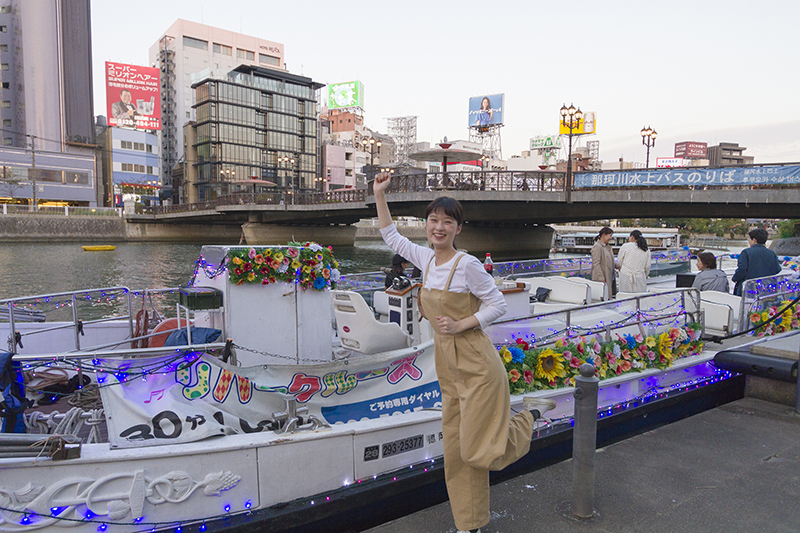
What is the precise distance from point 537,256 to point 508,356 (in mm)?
36779

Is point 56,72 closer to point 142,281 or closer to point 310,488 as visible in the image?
point 142,281

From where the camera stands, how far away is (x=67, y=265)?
26922mm

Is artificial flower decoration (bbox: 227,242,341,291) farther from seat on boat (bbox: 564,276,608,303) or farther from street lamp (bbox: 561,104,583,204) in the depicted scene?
street lamp (bbox: 561,104,583,204)

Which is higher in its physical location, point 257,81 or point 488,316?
point 257,81

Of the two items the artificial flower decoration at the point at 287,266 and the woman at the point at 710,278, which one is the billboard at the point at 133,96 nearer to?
the artificial flower decoration at the point at 287,266

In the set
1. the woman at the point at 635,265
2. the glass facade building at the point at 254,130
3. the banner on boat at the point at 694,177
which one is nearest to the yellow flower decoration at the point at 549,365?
the woman at the point at 635,265

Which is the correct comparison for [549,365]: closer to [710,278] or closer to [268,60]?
[710,278]

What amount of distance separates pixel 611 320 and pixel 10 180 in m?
64.7

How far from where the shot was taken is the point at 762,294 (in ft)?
22.9

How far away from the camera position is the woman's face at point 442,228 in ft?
8.38

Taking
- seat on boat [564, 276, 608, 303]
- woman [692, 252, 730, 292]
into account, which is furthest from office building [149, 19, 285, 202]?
woman [692, 252, 730, 292]

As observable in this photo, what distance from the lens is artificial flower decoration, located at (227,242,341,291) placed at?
4848 mm

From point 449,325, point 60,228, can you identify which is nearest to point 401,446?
point 449,325

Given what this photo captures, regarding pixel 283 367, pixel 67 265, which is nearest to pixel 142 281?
pixel 67 265
